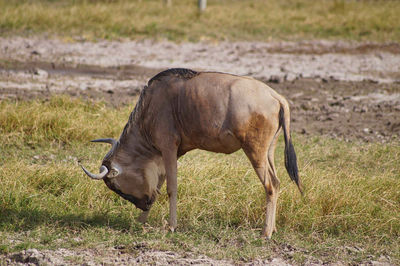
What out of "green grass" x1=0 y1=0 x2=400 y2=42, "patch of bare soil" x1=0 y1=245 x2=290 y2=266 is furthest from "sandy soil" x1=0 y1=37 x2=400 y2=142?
"patch of bare soil" x1=0 y1=245 x2=290 y2=266

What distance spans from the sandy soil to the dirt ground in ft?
0.05

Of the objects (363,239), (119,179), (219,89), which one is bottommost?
(363,239)

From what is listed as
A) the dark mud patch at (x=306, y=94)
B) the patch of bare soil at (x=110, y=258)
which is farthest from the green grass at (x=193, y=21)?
the patch of bare soil at (x=110, y=258)

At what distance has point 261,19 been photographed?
1534cm

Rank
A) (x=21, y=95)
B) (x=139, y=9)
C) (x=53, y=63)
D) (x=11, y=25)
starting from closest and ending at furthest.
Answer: (x=21, y=95)
(x=53, y=63)
(x=11, y=25)
(x=139, y=9)

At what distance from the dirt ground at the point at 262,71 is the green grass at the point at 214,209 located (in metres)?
1.94

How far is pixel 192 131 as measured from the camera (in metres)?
5.11

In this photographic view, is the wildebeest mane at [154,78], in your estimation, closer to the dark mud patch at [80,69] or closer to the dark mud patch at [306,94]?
the dark mud patch at [306,94]

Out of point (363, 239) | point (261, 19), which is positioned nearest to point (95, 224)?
point (363, 239)

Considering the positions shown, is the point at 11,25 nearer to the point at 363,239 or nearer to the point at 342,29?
the point at 342,29

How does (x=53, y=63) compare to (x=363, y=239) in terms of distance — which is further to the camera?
(x=53, y=63)

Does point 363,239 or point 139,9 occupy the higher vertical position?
point 139,9

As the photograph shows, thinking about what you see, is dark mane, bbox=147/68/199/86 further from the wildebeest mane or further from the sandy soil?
the sandy soil

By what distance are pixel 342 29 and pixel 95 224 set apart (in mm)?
10906
